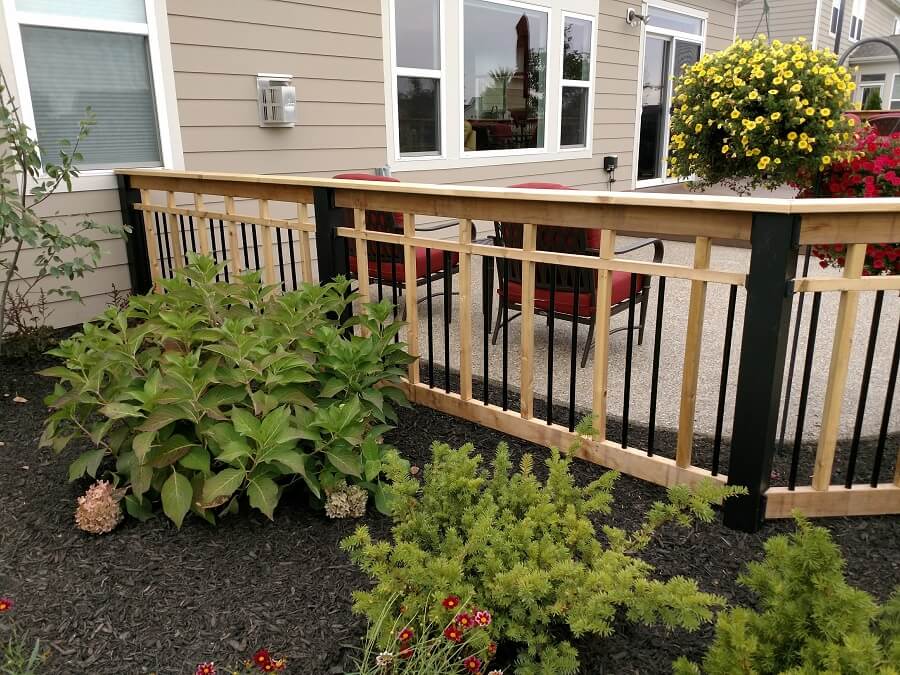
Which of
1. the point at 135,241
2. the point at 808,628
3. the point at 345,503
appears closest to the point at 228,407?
the point at 345,503

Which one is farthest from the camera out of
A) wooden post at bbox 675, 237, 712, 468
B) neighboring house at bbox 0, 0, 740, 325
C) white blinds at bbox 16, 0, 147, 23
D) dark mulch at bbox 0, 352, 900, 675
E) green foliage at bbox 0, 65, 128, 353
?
neighboring house at bbox 0, 0, 740, 325

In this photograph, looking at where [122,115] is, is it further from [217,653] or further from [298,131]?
[217,653]

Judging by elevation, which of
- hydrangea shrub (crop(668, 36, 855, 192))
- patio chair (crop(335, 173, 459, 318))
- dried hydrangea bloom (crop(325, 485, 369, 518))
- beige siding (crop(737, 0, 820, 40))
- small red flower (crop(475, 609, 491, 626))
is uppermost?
beige siding (crop(737, 0, 820, 40))

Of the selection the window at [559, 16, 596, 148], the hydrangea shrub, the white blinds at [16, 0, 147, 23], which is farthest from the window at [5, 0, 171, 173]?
the window at [559, 16, 596, 148]

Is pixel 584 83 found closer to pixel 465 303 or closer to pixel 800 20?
pixel 465 303

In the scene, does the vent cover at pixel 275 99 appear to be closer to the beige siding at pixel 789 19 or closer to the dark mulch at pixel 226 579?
the dark mulch at pixel 226 579

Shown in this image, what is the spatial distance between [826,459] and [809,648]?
110cm

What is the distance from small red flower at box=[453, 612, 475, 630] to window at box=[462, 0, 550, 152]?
5.77 metres

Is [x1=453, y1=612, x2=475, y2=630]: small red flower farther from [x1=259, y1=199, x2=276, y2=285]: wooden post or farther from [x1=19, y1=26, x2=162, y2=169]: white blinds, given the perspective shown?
[x1=19, y1=26, x2=162, y2=169]: white blinds

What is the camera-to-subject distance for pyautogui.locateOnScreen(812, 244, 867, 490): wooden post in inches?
78.2

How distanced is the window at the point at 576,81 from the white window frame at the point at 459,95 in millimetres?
66

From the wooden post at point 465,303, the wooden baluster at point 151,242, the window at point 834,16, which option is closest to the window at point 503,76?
the wooden baluster at point 151,242

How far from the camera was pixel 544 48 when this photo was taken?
736 centimetres

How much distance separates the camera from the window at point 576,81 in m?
7.68
